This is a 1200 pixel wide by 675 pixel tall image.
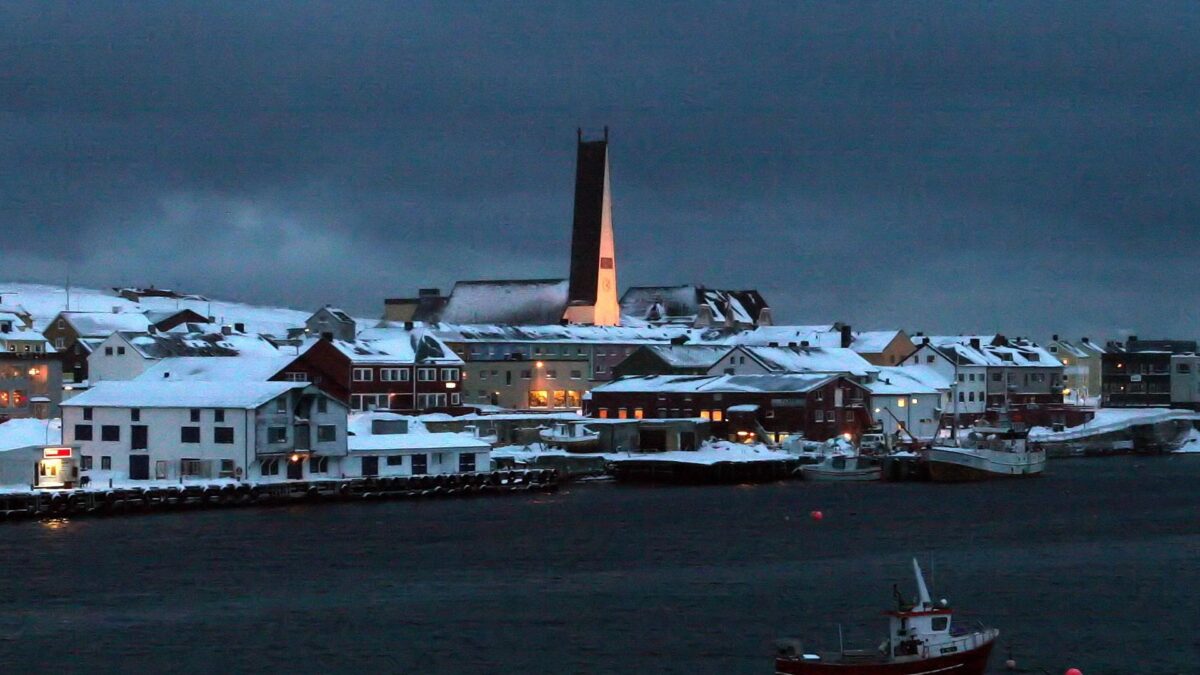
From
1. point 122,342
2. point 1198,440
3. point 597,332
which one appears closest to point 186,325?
point 122,342

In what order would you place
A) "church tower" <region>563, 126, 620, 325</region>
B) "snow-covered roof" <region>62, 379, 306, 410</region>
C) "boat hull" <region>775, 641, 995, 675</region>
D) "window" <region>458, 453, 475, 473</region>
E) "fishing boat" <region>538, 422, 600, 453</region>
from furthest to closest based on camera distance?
1. "church tower" <region>563, 126, 620, 325</region>
2. "fishing boat" <region>538, 422, 600, 453</region>
3. "window" <region>458, 453, 475, 473</region>
4. "snow-covered roof" <region>62, 379, 306, 410</region>
5. "boat hull" <region>775, 641, 995, 675</region>

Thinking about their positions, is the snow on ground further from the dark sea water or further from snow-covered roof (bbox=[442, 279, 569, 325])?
snow-covered roof (bbox=[442, 279, 569, 325])

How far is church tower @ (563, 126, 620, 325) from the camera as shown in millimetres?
125312

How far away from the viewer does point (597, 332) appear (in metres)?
112

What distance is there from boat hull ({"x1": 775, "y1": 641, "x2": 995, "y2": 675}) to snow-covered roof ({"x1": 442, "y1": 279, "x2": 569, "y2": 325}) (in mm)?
97666

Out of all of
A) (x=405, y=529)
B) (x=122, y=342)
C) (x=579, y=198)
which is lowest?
(x=405, y=529)

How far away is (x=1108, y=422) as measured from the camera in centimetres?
10094

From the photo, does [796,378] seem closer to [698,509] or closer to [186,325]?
[698,509]

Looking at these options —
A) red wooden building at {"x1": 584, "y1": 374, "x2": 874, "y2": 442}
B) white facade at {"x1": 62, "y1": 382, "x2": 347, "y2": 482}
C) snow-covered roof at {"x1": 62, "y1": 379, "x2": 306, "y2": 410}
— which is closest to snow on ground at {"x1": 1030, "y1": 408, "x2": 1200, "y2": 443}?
red wooden building at {"x1": 584, "y1": 374, "x2": 874, "y2": 442}

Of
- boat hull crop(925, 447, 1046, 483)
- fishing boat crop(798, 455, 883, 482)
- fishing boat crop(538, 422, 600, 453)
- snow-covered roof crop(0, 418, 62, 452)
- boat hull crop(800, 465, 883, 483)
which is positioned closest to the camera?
Result: snow-covered roof crop(0, 418, 62, 452)

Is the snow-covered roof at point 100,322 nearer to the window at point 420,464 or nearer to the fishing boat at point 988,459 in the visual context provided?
the window at point 420,464

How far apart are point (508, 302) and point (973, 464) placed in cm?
5909

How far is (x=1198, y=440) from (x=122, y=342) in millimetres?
62604

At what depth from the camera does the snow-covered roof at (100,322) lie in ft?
326
